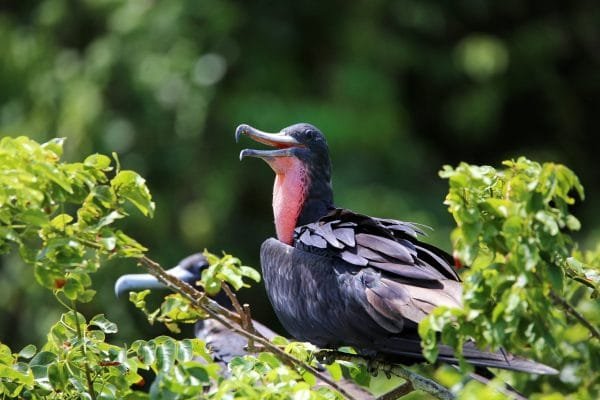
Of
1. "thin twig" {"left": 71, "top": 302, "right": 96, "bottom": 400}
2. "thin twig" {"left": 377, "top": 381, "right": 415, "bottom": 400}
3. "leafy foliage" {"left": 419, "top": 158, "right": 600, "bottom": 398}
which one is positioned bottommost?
"thin twig" {"left": 377, "top": 381, "right": 415, "bottom": 400}

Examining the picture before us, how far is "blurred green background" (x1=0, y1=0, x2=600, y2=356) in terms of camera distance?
284 inches

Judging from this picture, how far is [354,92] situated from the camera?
7.55 m

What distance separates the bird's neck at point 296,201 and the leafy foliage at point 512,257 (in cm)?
123

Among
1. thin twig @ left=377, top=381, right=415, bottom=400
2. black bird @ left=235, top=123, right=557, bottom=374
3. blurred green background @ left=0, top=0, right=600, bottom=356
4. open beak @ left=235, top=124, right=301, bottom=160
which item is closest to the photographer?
black bird @ left=235, top=123, right=557, bottom=374

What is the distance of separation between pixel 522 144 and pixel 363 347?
5.59 m

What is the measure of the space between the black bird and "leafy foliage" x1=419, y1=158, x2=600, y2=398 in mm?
452

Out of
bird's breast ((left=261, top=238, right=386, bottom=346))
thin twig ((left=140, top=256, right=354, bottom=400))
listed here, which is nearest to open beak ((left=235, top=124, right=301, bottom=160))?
bird's breast ((left=261, top=238, right=386, bottom=346))

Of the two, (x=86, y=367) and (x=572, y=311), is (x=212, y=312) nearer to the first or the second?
(x=86, y=367)

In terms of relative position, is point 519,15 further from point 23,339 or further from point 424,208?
point 23,339

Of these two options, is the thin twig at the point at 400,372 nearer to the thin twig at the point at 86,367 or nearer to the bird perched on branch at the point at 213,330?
the bird perched on branch at the point at 213,330

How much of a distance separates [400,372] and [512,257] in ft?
3.23

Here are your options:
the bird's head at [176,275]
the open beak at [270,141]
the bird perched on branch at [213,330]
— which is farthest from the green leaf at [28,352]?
the bird's head at [176,275]

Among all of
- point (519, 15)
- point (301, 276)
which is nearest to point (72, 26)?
point (519, 15)

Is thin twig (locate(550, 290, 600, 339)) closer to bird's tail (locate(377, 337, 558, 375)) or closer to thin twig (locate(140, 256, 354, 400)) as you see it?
bird's tail (locate(377, 337, 558, 375))
